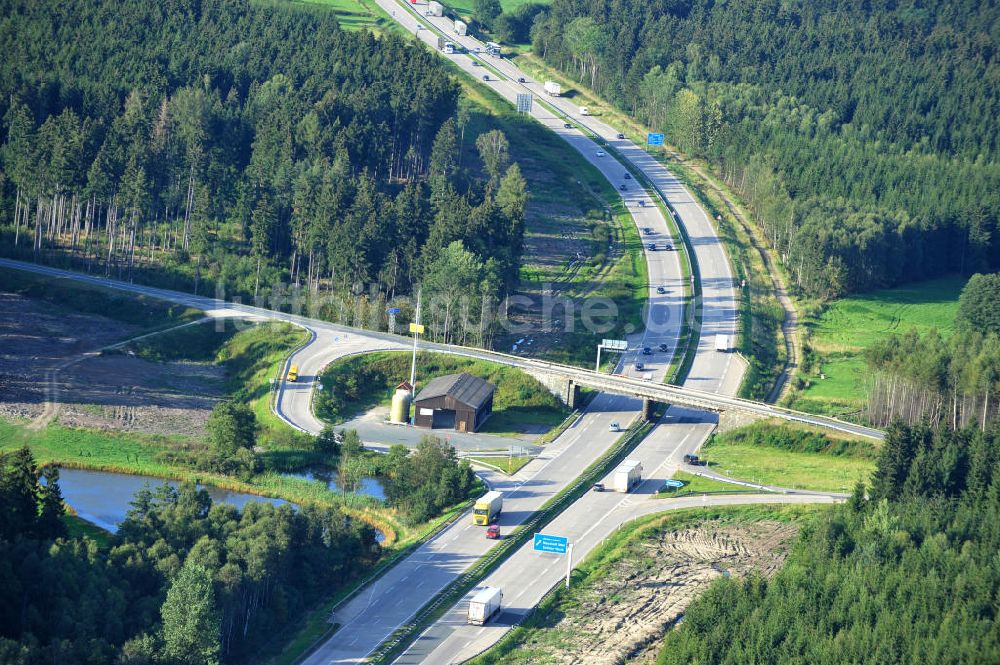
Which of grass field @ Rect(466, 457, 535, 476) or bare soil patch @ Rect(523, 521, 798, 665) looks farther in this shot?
grass field @ Rect(466, 457, 535, 476)

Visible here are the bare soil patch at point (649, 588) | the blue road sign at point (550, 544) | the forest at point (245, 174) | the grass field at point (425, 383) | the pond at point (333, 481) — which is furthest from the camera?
the forest at point (245, 174)

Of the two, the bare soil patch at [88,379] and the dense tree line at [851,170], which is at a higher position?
the dense tree line at [851,170]

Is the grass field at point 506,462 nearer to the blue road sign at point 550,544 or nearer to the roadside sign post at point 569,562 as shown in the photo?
the blue road sign at point 550,544

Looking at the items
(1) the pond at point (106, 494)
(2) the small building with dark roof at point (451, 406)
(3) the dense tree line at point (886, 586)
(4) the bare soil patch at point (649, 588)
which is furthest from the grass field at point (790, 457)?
(1) the pond at point (106, 494)

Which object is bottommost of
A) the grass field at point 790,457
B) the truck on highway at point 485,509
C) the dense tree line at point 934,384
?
the truck on highway at point 485,509

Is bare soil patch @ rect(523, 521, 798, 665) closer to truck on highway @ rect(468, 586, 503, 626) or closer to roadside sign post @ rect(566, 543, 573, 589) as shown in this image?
roadside sign post @ rect(566, 543, 573, 589)

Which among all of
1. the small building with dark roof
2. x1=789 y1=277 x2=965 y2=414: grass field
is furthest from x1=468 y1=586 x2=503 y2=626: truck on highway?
x1=789 y1=277 x2=965 y2=414: grass field
